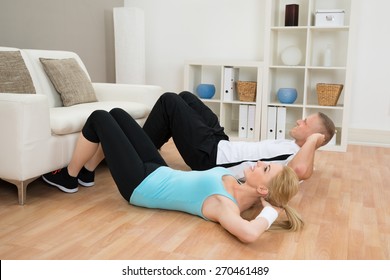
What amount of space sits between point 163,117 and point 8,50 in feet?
3.77

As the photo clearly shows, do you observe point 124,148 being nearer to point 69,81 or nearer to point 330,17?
point 69,81

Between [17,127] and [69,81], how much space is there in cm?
110

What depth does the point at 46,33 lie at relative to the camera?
388 cm

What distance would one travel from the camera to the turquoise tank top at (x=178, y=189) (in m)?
2.03

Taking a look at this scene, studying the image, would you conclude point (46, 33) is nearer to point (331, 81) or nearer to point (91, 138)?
point (91, 138)

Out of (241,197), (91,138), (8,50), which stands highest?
(8,50)

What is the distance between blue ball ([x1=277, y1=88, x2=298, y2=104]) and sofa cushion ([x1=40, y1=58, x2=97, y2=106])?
1.81 metres

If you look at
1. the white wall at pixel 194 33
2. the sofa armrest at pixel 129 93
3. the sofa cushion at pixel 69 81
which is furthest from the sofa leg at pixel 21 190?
the white wall at pixel 194 33

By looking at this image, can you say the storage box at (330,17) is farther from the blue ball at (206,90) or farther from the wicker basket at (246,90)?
the blue ball at (206,90)

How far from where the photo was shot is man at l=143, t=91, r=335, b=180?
98.8 inches

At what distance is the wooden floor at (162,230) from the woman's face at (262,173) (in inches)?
9.8

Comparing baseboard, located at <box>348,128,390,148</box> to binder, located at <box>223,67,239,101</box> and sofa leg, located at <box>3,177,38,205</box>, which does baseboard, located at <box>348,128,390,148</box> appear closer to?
binder, located at <box>223,67,239,101</box>

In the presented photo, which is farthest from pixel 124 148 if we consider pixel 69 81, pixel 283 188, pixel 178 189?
pixel 69 81

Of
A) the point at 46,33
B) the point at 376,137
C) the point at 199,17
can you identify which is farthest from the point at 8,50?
the point at 376,137
